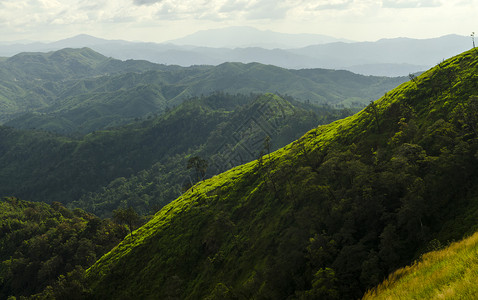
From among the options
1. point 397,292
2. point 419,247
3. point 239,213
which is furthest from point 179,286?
point 397,292

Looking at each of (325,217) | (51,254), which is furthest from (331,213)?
(51,254)

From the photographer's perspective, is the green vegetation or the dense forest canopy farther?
the green vegetation

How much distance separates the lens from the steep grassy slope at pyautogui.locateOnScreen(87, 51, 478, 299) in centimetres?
4582

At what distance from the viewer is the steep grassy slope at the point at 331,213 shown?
45825 millimetres

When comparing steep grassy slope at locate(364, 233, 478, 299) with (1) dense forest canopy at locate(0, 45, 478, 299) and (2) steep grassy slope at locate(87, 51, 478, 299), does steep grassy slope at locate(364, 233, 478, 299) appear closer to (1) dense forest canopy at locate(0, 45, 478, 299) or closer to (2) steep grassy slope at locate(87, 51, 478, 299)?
(1) dense forest canopy at locate(0, 45, 478, 299)

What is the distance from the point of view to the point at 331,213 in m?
59.4

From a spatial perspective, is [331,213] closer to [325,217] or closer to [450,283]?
[325,217]

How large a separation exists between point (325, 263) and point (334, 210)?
37.1ft

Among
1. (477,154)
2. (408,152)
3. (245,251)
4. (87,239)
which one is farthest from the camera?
(87,239)

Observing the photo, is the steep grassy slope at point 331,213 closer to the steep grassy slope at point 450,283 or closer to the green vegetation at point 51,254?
the steep grassy slope at point 450,283

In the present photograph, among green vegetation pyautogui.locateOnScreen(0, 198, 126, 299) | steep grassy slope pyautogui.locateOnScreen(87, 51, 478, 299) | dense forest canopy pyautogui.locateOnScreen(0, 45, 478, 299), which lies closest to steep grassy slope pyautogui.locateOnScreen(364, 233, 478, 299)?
dense forest canopy pyautogui.locateOnScreen(0, 45, 478, 299)

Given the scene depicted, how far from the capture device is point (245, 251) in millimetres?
75250

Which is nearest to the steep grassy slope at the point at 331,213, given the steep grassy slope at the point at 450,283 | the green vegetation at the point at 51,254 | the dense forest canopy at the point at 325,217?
the dense forest canopy at the point at 325,217

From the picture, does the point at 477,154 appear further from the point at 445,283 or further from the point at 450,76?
the point at 450,76
